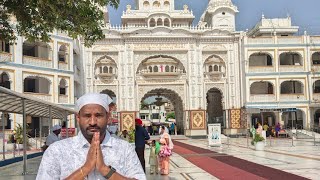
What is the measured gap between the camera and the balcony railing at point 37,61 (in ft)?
108

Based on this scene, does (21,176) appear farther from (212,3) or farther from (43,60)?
(212,3)

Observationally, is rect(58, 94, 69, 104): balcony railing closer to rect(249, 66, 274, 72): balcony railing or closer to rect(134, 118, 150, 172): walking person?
rect(249, 66, 274, 72): balcony railing

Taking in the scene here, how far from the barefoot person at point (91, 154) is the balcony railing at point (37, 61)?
31155mm

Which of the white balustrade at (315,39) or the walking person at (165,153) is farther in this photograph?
the white balustrade at (315,39)

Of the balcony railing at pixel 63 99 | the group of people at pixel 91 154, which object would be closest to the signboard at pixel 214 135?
the balcony railing at pixel 63 99

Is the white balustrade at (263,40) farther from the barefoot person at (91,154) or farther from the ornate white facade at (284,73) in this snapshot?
the barefoot person at (91,154)

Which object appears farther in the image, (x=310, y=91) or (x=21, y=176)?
(x=310, y=91)

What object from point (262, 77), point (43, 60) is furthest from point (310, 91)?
point (43, 60)

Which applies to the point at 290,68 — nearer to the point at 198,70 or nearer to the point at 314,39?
the point at 314,39

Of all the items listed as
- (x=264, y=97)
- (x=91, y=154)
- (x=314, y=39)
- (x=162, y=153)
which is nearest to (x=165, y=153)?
(x=162, y=153)

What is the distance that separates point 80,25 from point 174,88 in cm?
3402

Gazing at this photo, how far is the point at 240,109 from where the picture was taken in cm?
4334

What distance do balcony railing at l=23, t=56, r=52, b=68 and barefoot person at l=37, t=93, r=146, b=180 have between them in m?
31.2

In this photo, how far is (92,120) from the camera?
116 inches
